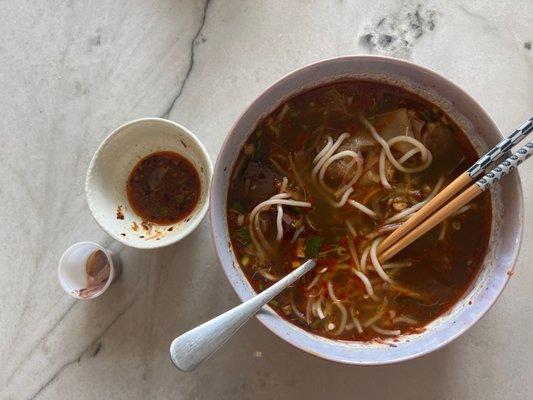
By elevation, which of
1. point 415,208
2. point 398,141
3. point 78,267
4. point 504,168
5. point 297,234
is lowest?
point 78,267

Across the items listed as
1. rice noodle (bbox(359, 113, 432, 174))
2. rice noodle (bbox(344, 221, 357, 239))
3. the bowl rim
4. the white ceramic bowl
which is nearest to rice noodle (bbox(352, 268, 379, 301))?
rice noodle (bbox(344, 221, 357, 239))

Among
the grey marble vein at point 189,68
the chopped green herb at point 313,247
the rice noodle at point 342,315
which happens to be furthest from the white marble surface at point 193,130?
the chopped green herb at point 313,247

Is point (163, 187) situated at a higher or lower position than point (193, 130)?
lower

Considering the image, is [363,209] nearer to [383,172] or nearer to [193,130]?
[383,172]

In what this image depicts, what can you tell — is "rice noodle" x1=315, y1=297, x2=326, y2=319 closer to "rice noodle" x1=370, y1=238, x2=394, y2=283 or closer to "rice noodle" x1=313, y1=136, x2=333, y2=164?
"rice noodle" x1=370, y1=238, x2=394, y2=283

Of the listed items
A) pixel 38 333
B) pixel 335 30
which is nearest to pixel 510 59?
pixel 335 30

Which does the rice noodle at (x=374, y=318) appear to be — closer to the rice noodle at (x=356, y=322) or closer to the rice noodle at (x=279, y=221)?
the rice noodle at (x=356, y=322)

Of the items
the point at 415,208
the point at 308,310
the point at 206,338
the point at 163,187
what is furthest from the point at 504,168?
the point at 163,187
